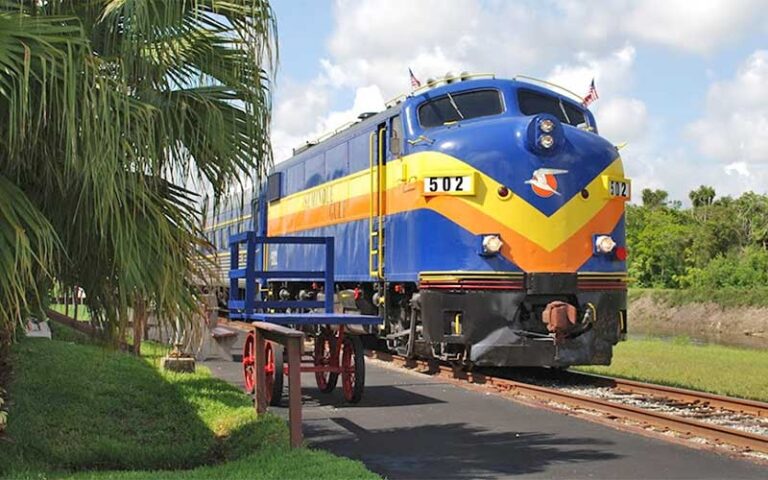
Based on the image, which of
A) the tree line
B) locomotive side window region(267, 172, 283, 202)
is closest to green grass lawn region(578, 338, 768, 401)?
locomotive side window region(267, 172, 283, 202)

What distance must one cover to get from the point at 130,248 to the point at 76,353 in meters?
8.74

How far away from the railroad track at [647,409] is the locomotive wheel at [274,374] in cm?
325

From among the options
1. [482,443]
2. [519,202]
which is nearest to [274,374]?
[482,443]

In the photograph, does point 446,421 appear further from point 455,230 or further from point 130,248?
point 130,248

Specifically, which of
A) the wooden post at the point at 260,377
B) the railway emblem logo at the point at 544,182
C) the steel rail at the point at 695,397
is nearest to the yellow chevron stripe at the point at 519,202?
the railway emblem logo at the point at 544,182

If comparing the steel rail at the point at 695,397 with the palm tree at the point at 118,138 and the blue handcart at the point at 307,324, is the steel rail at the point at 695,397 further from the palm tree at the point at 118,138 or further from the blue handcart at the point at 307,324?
the palm tree at the point at 118,138

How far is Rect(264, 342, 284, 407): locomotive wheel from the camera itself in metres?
9.91

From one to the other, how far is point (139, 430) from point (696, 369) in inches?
441

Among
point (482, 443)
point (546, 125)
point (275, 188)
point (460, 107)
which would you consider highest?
point (460, 107)

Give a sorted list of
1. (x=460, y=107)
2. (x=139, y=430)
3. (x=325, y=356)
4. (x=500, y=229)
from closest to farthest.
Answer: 1. (x=139, y=430)
2. (x=325, y=356)
3. (x=500, y=229)
4. (x=460, y=107)

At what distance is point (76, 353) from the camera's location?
13.7m

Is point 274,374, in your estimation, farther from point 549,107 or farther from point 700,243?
point 700,243

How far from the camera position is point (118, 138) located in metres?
5.50

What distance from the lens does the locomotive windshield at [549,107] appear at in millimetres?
13242
